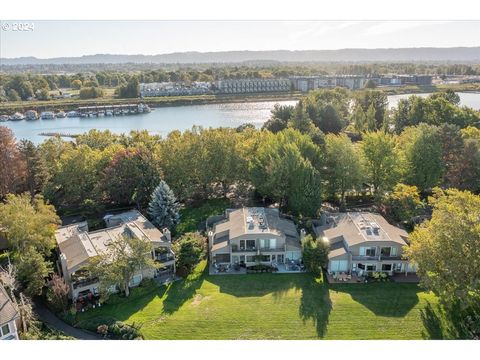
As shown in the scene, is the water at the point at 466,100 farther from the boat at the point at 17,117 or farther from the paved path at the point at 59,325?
Answer: the paved path at the point at 59,325

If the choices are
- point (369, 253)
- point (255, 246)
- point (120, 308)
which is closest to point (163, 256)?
point (120, 308)

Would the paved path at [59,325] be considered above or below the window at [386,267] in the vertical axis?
below

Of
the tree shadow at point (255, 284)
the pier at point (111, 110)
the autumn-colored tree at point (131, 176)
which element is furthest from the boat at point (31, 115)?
the tree shadow at point (255, 284)

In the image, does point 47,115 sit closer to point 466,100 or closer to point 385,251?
point 385,251

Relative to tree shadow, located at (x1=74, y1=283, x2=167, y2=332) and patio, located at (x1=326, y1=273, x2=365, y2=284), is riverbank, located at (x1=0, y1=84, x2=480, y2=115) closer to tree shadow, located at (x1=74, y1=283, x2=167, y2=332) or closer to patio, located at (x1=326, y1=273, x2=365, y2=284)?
tree shadow, located at (x1=74, y1=283, x2=167, y2=332)

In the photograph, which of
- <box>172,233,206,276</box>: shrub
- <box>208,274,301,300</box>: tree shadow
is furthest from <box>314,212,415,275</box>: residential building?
<box>172,233,206,276</box>: shrub

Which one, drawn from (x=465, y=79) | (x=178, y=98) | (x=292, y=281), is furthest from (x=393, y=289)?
(x=465, y=79)
